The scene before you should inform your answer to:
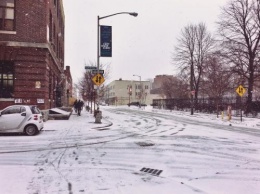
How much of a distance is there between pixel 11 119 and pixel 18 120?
33 cm

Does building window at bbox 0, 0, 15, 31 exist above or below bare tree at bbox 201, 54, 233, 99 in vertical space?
above

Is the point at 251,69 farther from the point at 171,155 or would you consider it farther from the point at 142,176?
the point at 142,176

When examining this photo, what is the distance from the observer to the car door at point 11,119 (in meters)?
15.5

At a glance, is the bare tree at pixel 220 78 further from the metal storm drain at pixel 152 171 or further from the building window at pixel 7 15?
the metal storm drain at pixel 152 171

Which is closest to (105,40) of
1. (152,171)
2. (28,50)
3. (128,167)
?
(28,50)

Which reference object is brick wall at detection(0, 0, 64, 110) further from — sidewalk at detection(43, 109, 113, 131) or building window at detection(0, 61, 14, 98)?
sidewalk at detection(43, 109, 113, 131)

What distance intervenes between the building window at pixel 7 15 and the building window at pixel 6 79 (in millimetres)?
2554

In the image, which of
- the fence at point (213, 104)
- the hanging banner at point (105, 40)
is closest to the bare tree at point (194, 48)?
the fence at point (213, 104)

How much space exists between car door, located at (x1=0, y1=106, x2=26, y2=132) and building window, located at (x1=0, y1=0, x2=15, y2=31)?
9061mm

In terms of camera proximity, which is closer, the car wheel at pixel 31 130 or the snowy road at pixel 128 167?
the snowy road at pixel 128 167

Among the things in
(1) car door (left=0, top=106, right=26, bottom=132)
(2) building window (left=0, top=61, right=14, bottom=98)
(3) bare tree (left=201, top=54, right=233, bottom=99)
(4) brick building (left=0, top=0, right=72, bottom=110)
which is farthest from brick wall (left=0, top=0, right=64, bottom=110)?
(3) bare tree (left=201, top=54, right=233, bottom=99)

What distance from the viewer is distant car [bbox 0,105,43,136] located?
15.5m

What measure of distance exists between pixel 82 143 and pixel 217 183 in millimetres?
7290

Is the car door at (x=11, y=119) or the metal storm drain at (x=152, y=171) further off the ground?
the car door at (x=11, y=119)
